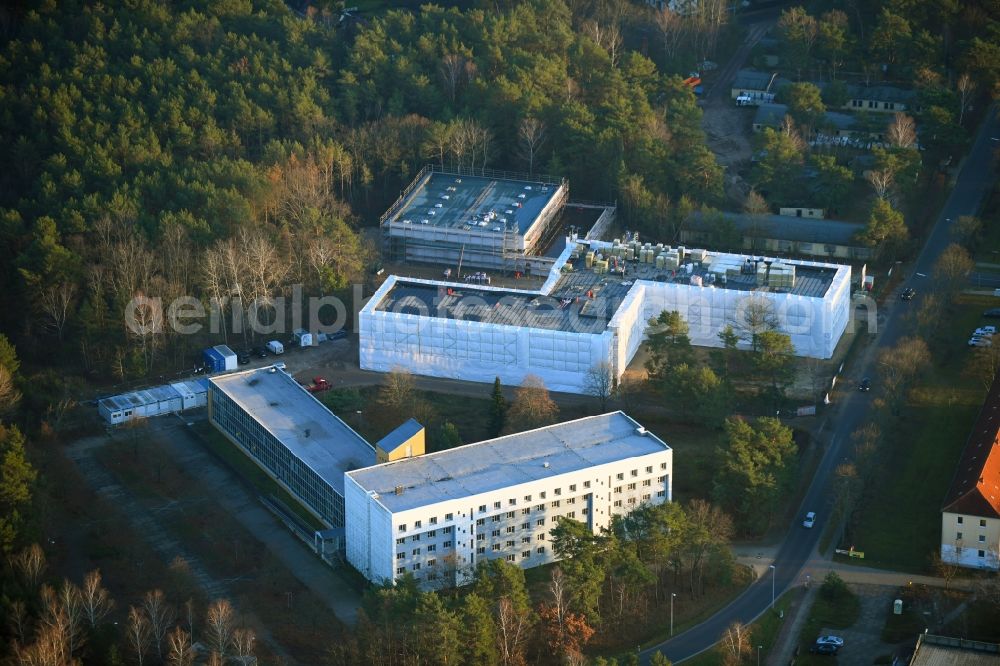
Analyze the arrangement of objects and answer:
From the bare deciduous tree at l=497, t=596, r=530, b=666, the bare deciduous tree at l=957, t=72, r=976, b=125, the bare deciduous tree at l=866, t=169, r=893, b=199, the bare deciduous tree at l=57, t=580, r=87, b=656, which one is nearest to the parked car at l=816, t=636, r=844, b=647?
the bare deciduous tree at l=497, t=596, r=530, b=666

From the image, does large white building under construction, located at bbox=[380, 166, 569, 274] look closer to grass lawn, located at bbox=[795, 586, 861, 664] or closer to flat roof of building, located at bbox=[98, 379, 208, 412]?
flat roof of building, located at bbox=[98, 379, 208, 412]

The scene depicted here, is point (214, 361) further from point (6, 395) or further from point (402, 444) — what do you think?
point (402, 444)

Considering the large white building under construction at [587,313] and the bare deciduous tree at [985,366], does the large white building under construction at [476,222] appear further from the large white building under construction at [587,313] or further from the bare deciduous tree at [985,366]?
the bare deciduous tree at [985,366]

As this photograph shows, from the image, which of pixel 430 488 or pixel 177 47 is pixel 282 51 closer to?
pixel 177 47

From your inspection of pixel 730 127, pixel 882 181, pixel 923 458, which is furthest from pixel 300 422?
pixel 730 127

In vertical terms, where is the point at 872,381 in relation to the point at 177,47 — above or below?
below

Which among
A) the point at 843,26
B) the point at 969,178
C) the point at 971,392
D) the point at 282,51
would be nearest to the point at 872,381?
the point at 971,392
